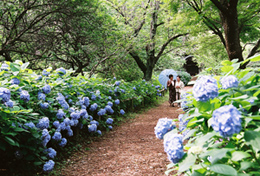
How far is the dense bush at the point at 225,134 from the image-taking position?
924 millimetres

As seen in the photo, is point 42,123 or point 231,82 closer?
point 231,82

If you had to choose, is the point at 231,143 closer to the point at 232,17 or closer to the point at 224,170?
the point at 224,170

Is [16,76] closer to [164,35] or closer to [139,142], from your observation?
[139,142]

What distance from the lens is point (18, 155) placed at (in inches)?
96.6

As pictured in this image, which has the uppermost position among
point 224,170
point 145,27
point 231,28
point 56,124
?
point 145,27

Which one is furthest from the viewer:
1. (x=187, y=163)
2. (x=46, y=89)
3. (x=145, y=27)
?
(x=145, y=27)

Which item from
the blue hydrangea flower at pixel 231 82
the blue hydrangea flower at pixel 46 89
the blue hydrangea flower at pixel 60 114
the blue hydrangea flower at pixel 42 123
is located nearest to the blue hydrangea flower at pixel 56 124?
the blue hydrangea flower at pixel 60 114

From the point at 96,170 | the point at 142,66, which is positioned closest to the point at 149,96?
the point at 142,66

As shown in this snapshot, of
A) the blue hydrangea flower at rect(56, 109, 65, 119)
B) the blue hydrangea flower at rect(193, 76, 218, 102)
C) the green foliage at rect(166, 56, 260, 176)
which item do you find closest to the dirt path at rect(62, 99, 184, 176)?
the blue hydrangea flower at rect(56, 109, 65, 119)

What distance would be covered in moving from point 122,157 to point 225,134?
293 centimetres

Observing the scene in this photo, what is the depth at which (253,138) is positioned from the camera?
0.92 metres

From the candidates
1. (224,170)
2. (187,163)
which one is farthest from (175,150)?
(224,170)

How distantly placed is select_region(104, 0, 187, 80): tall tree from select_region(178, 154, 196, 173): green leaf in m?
9.15

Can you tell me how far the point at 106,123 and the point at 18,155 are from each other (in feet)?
9.65
